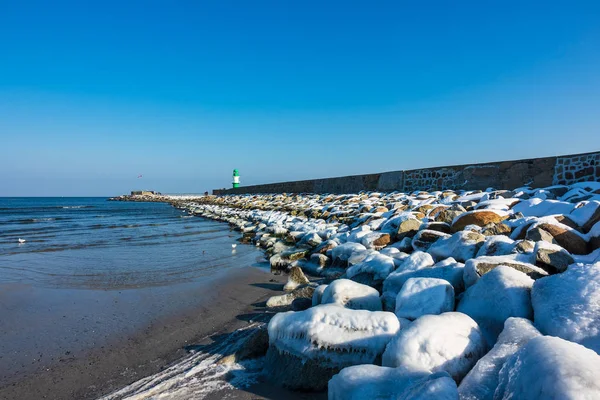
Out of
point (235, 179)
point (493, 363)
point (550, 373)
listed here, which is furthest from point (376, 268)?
point (235, 179)

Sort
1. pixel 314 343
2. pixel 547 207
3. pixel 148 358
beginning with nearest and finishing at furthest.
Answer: pixel 314 343 → pixel 148 358 → pixel 547 207

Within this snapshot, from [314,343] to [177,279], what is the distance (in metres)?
3.30

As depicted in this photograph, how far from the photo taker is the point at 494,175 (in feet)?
23.8

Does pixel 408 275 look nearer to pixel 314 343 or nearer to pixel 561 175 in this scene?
pixel 314 343

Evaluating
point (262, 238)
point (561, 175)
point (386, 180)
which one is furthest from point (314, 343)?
point (386, 180)

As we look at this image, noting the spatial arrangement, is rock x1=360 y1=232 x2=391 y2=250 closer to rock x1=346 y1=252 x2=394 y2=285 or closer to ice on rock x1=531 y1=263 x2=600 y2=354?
rock x1=346 y1=252 x2=394 y2=285

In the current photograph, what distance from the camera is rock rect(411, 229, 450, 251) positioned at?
3.72m

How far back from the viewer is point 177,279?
4.70m

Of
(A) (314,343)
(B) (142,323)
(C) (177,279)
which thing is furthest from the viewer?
(C) (177,279)

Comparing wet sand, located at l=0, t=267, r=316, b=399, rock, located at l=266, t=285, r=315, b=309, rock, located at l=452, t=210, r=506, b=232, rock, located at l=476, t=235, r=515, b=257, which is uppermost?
rock, located at l=452, t=210, r=506, b=232

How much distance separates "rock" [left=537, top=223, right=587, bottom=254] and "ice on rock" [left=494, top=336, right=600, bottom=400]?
206 centimetres

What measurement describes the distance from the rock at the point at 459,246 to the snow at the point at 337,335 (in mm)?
1368

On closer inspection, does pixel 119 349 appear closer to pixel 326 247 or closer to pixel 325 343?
pixel 325 343

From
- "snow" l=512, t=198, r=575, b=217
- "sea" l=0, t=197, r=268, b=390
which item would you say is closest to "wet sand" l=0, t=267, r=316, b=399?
"sea" l=0, t=197, r=268, b=390
